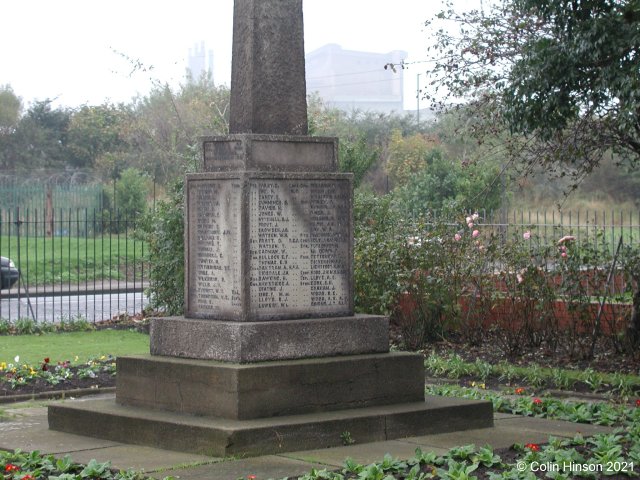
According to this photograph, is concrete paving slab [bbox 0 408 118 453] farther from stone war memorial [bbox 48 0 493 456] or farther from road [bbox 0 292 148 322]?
road [bbox 0 292 148 322]

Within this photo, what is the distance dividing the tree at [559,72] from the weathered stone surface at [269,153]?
3.45 metres

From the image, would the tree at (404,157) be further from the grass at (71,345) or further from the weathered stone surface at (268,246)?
the weathered stone surface at (268,246)

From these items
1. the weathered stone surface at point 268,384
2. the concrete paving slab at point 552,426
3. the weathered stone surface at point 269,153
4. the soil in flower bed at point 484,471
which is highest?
the weathered stone surface at point 269,153

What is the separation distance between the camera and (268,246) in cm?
864

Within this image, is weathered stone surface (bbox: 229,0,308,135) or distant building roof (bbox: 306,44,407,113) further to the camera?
distant building roof (bbox: 306,44,407,113)

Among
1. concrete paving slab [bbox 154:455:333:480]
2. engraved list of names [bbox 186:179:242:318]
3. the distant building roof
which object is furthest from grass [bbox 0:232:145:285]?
the distant building roof

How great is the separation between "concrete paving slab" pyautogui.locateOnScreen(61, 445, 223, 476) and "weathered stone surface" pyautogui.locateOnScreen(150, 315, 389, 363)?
0.92m

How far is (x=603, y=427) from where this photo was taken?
895 cm

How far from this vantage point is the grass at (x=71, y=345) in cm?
1493

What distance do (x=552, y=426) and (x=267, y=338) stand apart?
7.91 feet

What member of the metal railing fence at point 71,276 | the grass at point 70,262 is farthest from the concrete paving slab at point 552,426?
the grass at point 70,262

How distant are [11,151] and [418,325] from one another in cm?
4168

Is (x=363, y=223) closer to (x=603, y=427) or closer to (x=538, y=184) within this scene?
(x=603, y=427)

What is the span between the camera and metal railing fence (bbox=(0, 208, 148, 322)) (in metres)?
21.2
